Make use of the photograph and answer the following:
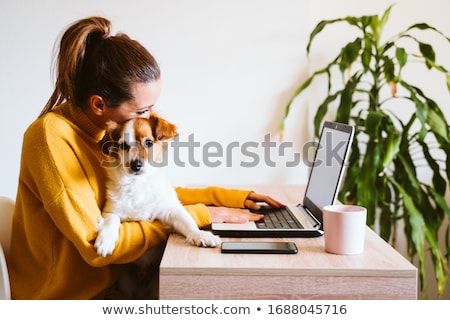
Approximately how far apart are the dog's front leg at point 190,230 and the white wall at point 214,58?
1.21 meters

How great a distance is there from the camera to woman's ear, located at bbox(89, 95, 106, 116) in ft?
4.36

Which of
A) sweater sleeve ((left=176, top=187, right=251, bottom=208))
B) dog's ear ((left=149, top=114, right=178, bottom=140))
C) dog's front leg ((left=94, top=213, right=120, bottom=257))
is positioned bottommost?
sweater sleeve ((left=176, top=187, right=251, bottom=208))

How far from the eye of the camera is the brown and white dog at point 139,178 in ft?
4.28

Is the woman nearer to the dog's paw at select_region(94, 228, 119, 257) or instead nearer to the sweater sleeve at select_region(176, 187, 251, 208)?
the dog's paw at select_region(94, 228, 119, 257)

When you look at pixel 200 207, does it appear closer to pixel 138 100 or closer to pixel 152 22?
pixel 138 100

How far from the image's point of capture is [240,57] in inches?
95.2

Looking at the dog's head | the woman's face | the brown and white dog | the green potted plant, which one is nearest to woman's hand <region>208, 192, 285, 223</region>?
the brown and white dog

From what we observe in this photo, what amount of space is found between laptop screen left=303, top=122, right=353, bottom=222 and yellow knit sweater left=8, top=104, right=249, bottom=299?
315mm

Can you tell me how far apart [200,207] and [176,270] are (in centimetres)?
40

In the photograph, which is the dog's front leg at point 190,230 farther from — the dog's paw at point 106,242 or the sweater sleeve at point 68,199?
the dog's paw at point 106,242

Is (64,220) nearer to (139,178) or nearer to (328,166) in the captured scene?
(139,178)

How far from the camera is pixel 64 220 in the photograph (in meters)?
1.14

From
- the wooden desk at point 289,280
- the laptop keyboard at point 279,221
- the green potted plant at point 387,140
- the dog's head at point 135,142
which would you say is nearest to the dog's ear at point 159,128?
the dog's head at point 135,142

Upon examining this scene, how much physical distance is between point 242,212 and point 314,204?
20 centimetres
